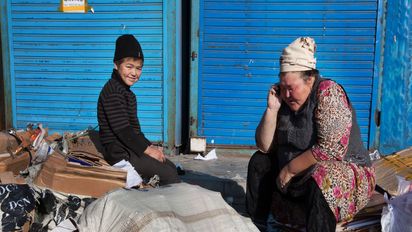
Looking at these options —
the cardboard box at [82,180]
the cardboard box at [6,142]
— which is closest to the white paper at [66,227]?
the cardboard box at [82,180]

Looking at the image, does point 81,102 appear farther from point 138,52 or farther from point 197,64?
point 138,52

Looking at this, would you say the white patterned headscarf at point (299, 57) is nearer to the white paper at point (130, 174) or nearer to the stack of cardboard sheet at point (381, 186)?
the stack of cardboard sheet at point (381, 186)

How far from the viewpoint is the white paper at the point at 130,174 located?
2.93 meters

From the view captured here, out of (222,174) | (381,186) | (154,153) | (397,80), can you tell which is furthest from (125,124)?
(397,80)

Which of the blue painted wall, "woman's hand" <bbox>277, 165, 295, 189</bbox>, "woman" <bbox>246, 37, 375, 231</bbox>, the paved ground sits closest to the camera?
"woman" <bbox>246, 37, 375, 231</bbox>

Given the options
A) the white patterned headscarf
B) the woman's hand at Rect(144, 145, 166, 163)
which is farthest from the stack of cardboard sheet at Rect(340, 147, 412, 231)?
the woman's hand at Rect(144, 145, 166, 163)

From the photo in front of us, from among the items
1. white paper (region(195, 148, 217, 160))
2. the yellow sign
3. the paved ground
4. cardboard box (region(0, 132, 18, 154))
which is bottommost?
the paved ground

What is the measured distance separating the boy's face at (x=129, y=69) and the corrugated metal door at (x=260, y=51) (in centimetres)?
187

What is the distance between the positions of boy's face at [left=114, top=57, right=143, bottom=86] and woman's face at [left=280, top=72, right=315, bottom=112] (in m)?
1.09

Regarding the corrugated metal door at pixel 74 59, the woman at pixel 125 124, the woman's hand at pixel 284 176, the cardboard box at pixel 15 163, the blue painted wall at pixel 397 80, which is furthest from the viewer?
the corrugated metal door at pixel 74 59

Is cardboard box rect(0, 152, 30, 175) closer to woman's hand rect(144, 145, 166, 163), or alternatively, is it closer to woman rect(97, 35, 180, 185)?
woman rect(97, 35, 180, 185)

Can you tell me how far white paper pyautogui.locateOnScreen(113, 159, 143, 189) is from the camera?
9.63 feet

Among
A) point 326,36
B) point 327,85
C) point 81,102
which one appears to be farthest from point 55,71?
point 327,85

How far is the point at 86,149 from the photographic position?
3.50 m
